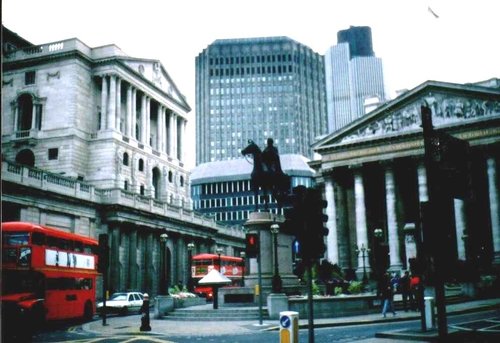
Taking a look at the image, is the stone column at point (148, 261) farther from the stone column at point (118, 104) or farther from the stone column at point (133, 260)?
the stone column at point (118, 104)

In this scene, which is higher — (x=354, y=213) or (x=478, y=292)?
(x=354, y=213)

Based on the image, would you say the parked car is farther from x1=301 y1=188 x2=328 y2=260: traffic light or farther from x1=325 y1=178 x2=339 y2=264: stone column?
x1=301 y1=188 x2=328 y2=260: traffic light

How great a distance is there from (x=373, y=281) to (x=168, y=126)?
118 ft

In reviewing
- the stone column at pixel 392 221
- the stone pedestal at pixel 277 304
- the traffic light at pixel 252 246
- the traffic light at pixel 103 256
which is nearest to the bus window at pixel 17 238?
the traffic light at pixel 103 256

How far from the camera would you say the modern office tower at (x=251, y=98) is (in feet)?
543

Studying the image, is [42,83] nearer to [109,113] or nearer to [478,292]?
[109,113]

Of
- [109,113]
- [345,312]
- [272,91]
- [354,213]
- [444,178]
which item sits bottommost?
[345,312]

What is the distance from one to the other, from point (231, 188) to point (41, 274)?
91.5 meters

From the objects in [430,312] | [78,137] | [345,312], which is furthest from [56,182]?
[430,312]

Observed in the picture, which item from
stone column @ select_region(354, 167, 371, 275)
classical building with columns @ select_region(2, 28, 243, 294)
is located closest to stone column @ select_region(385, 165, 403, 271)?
stone column @ select_region(354, 167, 371, 275)

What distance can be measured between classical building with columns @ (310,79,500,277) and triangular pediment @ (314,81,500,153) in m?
0.09

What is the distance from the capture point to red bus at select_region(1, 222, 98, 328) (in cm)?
2227

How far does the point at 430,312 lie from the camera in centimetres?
1681

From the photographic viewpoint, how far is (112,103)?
5797 centimetres
